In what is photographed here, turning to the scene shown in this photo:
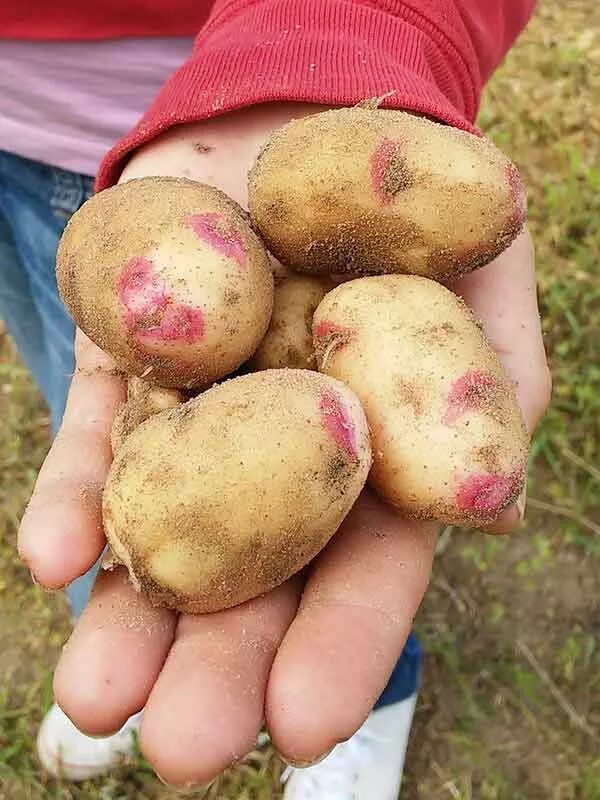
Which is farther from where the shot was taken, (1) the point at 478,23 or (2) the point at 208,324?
(1) the point at 478,23

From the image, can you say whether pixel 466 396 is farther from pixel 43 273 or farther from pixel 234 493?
pixel 43 273

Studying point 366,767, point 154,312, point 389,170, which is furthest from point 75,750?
point 389,170

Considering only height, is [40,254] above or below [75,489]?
below

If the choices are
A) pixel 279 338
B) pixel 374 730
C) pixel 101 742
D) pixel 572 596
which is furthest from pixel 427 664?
pixel 279 338

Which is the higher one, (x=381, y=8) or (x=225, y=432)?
(x=381, y=8)

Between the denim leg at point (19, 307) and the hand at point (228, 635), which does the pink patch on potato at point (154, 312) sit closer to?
the hand at point (228, 635)

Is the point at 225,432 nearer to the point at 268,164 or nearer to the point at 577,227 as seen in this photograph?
the point at 268,164
